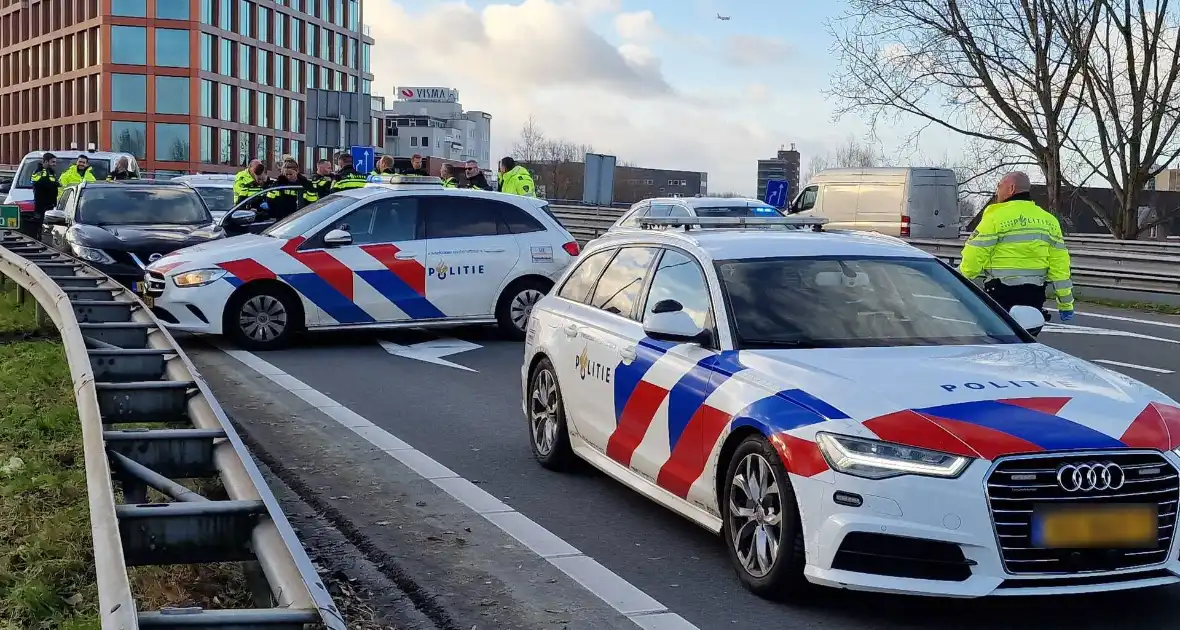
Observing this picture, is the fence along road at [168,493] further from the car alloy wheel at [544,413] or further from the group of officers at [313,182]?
the group of officers at [313,182]

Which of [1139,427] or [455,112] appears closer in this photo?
[1139,427]

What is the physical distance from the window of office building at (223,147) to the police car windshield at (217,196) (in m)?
69.6

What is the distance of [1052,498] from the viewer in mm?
4465

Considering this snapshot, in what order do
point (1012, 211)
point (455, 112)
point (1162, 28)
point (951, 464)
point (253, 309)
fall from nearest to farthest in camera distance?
point (951, 464) < point (1012, 211) < point (253, 309) < point (1162, 28) < point (455, 112)

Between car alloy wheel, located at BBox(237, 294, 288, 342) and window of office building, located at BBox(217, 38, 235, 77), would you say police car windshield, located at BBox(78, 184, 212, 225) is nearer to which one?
car alloy wheel, located at BBox(237, 294, 288, 342)

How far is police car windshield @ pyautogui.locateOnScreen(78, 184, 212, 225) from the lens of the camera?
16.6 meters

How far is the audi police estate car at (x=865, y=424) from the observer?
448cm

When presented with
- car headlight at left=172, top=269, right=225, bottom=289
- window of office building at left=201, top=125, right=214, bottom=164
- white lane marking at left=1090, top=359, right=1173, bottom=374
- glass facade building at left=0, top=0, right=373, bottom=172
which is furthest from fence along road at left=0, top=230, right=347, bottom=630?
window of office building at left=201, top=125, right=214, bottom=164

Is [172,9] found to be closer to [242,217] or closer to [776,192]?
[776,192]

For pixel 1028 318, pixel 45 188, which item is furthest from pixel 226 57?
pixel 1028 318

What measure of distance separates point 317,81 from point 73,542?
10342 centimetres

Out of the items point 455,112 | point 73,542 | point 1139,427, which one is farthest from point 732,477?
point 455,112

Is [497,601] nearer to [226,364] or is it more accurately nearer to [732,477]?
[732,477]

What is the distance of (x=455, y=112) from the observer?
172 meters
